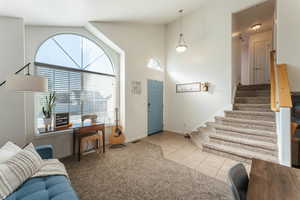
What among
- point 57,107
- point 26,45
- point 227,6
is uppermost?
point 227,6

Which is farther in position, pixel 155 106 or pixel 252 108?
pixel 155 106

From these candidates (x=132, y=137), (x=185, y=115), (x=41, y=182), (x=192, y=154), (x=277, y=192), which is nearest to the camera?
(x=277, y=192)

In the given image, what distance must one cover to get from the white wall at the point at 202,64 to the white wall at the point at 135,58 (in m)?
0.85

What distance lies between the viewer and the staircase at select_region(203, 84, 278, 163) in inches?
103

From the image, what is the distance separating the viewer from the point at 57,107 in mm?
2855

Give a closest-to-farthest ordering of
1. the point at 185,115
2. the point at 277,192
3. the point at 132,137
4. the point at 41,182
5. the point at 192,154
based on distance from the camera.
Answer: the point at 277,192 → the point at 41,182 → the point at 192,154 → the point at 132,137 → the point at 185,115

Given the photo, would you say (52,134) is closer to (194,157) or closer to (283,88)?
(194,157)

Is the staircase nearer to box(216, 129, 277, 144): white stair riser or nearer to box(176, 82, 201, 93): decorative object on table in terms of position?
box(216, 129, 277, 144): white stair riser

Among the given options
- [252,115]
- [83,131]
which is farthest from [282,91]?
[83,131]

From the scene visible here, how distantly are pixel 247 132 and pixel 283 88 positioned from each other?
121 centimetres

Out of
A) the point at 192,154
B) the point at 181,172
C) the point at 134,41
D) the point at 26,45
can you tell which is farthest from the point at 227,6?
the point at 26,45

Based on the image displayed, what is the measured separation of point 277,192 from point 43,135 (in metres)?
3.34

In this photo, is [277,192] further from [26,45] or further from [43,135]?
[26,45]

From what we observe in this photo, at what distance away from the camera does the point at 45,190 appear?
129 cm
